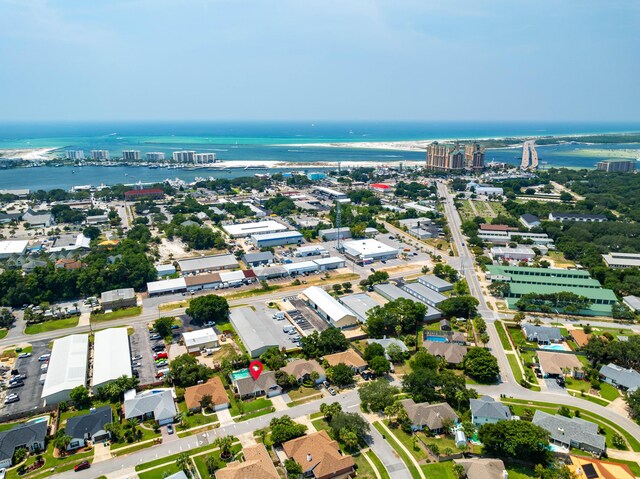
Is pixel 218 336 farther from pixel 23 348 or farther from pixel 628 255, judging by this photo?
pixel 628 255

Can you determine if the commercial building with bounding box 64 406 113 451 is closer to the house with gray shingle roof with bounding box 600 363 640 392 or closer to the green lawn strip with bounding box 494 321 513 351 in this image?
the green lawn strip with bounding box 494 321 513 351

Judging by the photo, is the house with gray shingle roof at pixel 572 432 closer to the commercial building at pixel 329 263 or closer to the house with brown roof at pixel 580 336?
the house with brown roof at pixel 580 336

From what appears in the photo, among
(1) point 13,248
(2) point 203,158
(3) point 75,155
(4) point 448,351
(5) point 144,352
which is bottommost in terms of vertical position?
(5) point 144,352

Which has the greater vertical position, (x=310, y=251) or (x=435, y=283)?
(x=310, y=251)

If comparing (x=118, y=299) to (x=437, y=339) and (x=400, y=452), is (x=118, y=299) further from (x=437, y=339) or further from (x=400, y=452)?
(x=400, y=452)

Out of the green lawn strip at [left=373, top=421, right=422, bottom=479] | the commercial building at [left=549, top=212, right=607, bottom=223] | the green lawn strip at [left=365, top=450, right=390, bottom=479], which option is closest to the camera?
the green lawn strip at [left=365, top=450, right=390, bottom=479]

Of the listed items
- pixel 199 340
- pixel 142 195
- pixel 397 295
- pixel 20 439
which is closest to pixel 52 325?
pixel 199 340

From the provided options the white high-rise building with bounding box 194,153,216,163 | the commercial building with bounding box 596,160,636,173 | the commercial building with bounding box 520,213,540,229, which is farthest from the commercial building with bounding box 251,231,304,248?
the commercial building with bounding box 596,160,636,173
